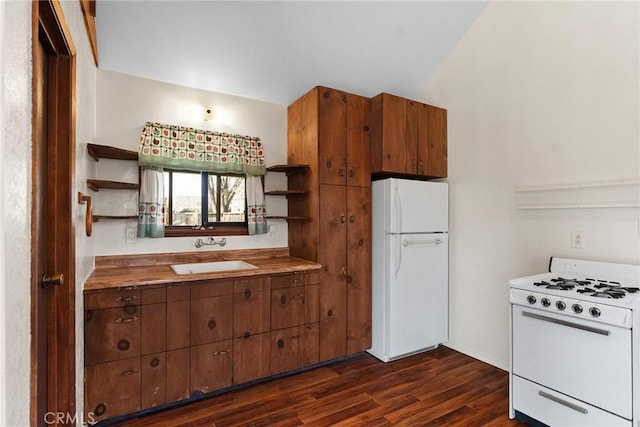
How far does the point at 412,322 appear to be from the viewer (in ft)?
9.69

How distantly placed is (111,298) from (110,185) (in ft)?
2.84

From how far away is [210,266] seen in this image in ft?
9.24

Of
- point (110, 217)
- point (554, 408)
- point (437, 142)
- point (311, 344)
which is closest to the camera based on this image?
point (554, 408)

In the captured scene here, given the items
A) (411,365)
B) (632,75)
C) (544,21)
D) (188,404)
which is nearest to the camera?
(632,75)

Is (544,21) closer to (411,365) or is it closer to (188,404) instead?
(411,365)

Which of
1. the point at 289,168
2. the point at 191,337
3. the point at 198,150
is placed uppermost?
the point at 198,150

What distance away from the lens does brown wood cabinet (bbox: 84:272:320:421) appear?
1967 mm

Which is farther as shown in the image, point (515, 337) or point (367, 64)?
point (367, 64)

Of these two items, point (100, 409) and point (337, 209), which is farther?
point (337, 209)

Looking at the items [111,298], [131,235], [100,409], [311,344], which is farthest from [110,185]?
[311,344]

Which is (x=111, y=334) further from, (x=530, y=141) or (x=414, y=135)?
(x=530, y=141)

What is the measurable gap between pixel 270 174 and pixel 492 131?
2098mm

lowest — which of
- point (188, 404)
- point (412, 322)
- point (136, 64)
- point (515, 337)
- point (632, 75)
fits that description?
point (188, 404)

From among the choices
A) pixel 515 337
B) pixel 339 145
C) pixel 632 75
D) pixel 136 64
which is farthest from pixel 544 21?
pixel 136 64
